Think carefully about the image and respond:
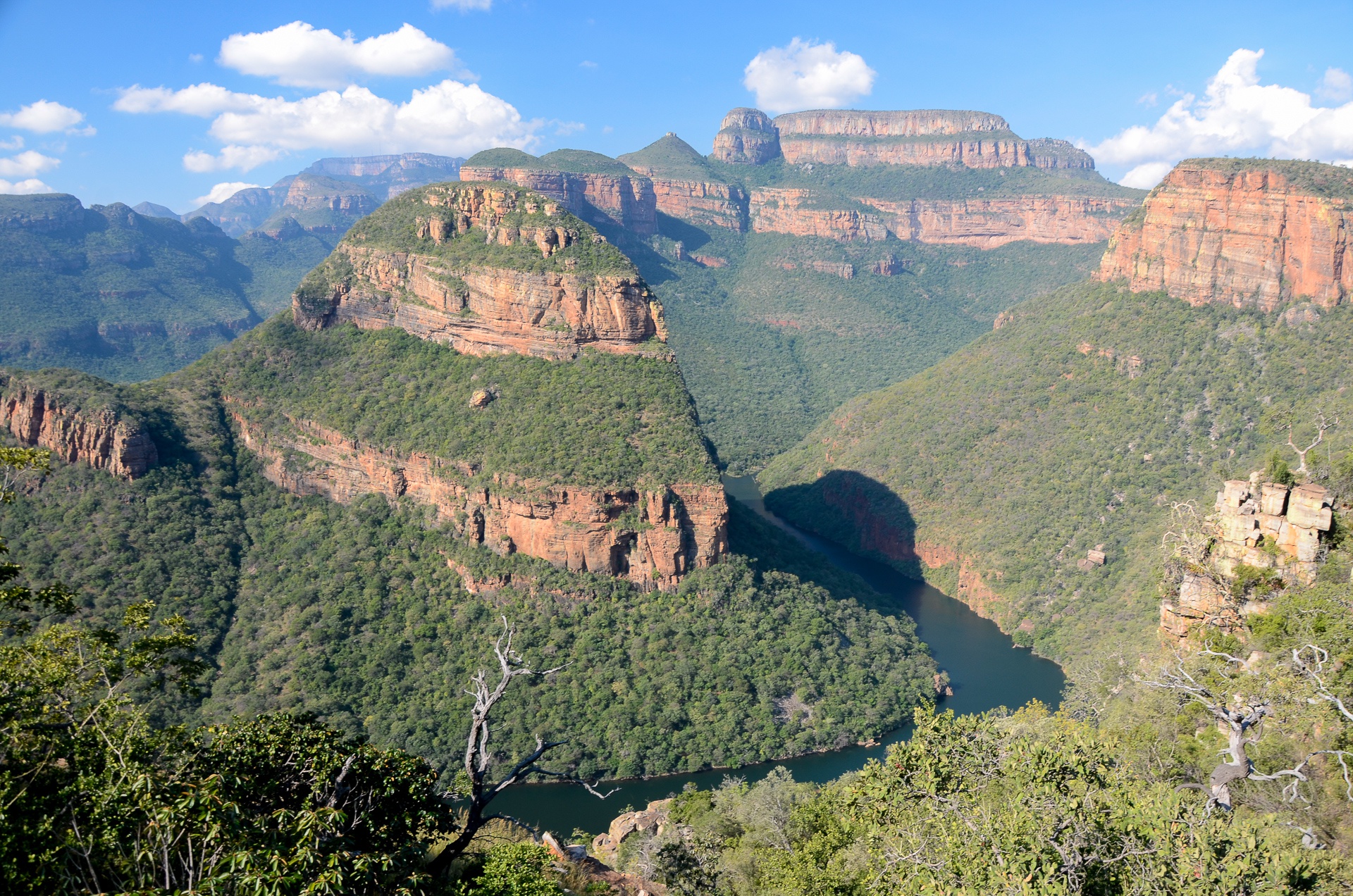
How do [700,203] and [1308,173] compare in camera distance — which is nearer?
[1308,173]

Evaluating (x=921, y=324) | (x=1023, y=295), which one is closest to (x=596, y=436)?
(x=921, y=324)

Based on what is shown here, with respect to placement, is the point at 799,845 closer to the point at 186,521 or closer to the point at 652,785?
the point at 652,785

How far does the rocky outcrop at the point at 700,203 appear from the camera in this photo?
17412cm

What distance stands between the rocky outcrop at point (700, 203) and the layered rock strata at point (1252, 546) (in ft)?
509

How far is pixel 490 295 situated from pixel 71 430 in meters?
27.1

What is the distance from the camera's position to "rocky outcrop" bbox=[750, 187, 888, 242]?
6403 inches

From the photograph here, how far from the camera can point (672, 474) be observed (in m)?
52.0

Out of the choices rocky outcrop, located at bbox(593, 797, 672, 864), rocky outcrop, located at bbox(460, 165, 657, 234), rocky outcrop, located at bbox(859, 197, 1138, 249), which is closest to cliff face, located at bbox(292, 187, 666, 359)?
rocky outcrop, located at bbox(593, 797, 672, 864)

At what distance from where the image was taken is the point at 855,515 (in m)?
83.5

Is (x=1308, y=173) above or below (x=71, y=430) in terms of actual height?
above

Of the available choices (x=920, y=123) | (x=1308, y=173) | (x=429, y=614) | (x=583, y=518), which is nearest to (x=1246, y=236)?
(x=1308, y=173)

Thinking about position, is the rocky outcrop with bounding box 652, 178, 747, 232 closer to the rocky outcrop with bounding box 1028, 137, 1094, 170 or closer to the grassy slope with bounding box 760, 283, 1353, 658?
the rocky outcrop with bounding box 1028, 137, 1094, 170

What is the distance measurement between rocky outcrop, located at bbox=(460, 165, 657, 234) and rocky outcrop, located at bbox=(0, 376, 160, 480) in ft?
289

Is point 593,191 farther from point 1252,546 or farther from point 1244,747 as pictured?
point 1244,747
